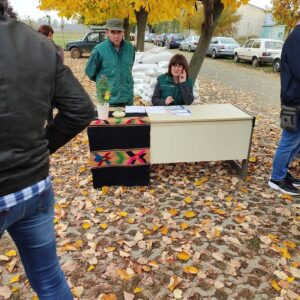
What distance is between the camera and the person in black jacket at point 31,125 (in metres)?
1.21

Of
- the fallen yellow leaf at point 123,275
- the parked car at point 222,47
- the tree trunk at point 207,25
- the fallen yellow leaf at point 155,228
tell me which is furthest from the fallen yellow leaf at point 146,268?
the parked car at point 222,47

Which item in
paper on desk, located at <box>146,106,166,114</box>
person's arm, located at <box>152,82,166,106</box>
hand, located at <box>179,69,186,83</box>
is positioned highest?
hand, located at <box>179,69,186,83</box>

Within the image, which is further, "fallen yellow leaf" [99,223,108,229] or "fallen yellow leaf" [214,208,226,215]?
"fallen yellow leaf" [214,208,226,215]

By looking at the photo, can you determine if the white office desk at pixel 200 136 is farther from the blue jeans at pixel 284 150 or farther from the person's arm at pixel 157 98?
the person's arm at pixel 157 98

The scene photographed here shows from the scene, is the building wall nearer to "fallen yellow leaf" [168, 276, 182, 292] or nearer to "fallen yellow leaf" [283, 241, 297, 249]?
"fallen yellow leaf" [283, 241, 297, 249]

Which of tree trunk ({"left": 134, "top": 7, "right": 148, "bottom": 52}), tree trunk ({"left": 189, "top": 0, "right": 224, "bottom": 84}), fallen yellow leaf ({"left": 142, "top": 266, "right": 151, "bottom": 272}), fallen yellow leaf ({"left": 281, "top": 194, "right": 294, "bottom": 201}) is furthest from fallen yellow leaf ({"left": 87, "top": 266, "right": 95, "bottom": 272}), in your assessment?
tree trunk ({"left": 134, "top": 7, "right": 148, "bottom": 52})

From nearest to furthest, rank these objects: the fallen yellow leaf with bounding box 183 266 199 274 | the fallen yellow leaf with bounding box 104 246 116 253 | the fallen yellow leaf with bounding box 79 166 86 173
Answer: the fallen yellow leaf with bounding box 183 266 199 274 → the fallen yellow leaf with bounding box 104 246 116 253 → the fallen yellow leaf with bounding box 79 166 86 173

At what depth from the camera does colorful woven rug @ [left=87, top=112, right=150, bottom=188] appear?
383 cm

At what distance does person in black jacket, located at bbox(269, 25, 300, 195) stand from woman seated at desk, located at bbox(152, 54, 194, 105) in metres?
1.32

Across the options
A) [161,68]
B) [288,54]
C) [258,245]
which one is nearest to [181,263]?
[258,245]

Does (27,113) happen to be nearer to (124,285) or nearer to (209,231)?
(124,285)

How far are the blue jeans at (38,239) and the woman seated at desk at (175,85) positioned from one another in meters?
3.22

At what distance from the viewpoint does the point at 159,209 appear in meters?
3.75

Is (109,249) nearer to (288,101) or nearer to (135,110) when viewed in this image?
(135,110)
